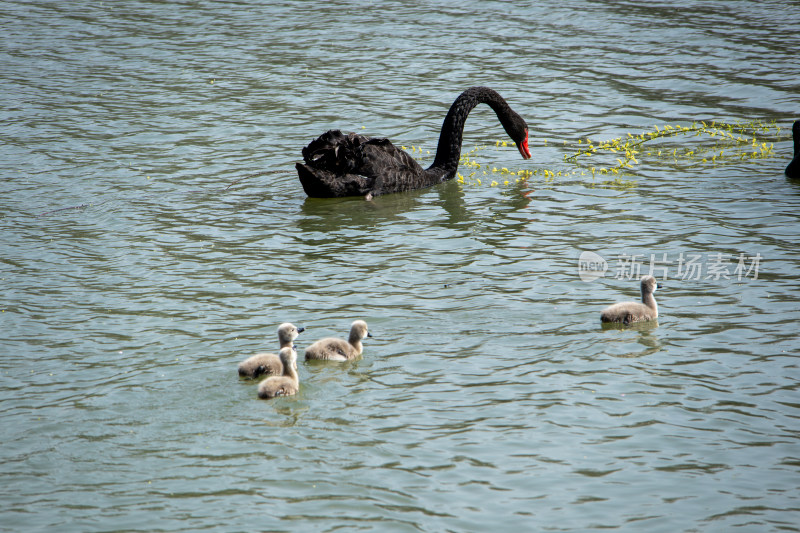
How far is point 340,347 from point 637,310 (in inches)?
114

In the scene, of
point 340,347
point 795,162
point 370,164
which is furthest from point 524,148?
point 340,347

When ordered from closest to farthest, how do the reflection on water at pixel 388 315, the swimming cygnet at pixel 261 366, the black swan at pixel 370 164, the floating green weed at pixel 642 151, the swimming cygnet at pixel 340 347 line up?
1. the reflection on water at pixel 388 315
2. the swimming cygnet at pixel 261 366
3. the swimming cygnet at pixel 340 347
4. the black swan at pixel 370 164
5. the floating green weed at pixel 642 151

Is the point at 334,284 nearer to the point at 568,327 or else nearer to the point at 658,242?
the point at 568,327

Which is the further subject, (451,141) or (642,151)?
(642,151)

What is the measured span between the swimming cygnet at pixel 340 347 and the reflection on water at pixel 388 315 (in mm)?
132

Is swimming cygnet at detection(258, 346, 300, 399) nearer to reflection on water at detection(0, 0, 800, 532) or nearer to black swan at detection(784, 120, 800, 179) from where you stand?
reflection on water at detection(0, 0, 800, 532)

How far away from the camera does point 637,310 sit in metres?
8.71

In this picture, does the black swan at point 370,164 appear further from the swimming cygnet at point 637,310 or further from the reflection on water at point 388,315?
the swimming cygnet at point 637,310

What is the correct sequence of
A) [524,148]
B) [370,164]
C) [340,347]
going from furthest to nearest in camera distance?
[524,148], [370,164], [340,347]

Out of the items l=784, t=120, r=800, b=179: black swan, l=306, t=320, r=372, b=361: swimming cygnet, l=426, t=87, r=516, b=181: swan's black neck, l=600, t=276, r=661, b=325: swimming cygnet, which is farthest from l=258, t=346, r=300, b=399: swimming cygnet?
l=784, t=120, r=800, b=179: black swan

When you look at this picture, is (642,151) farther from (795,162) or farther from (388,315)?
(388,315)

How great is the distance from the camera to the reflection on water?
620cm

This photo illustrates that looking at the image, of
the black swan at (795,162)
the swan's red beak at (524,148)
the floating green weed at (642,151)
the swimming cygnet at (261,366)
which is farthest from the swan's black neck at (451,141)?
the swimming cygnet at (261,366)

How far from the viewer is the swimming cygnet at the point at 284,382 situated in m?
7.27
